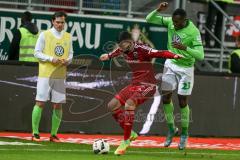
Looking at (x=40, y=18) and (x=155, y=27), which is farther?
(x=155, y=27)

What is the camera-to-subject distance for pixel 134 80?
15.5 meters

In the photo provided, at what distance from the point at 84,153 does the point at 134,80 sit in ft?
5.47

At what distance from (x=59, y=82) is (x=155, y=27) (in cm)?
632

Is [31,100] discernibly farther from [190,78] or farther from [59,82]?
[190,78]

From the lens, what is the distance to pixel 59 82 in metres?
17.3

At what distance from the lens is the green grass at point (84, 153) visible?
13711 millimetres

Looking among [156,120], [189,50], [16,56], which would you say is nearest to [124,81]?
[156,120]

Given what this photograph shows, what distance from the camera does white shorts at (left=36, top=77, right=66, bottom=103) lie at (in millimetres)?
17156

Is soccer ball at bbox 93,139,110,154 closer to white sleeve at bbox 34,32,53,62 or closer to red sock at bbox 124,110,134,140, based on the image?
red sock at bbox 124,110,134,140

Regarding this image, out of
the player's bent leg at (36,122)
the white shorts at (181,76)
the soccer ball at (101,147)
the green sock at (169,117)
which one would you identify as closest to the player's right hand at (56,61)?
the player's bent leg at (36,122)

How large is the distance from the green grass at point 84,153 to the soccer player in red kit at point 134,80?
62 cm

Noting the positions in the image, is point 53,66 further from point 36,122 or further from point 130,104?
point 130,104

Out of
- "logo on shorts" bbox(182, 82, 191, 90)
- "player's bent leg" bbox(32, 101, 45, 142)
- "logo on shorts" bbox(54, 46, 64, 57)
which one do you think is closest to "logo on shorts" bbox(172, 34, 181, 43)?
"logo on shorts" bbox(182, 82, 191, 90)

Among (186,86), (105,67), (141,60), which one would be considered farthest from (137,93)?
(105,67)
